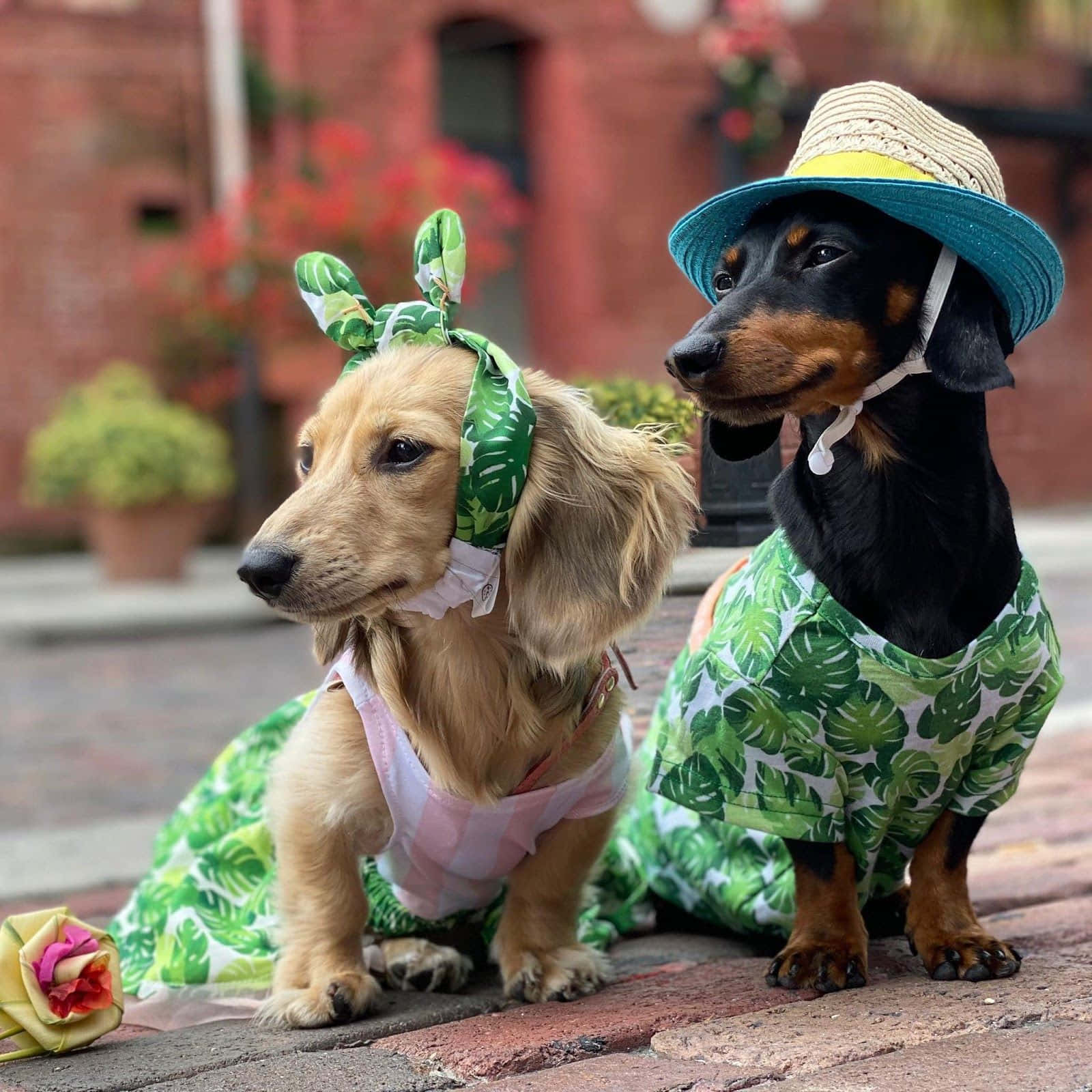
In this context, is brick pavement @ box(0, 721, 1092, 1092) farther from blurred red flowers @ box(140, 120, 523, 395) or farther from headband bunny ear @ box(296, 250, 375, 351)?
blurred red flowers @ box(140, 120, 523, 395)

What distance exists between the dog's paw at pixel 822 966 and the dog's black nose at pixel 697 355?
952 millimetres

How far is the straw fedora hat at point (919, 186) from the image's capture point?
87.1 inches

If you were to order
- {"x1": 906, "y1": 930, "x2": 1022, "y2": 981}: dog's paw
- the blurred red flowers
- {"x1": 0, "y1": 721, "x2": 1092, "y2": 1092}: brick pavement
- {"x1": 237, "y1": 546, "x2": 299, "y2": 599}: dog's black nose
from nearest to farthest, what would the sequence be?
{"x1": 0, "y1": 721, "x2": 1092, "y2": 1092}: brick pavement → {"x1": 237, "y1": 546, "x2": 299, "y2": 599}: dog's black nose → {"x1": 906, "y1": 930, "x2": 1022, "y2": 981}: dog's paw → the blurred red flowers

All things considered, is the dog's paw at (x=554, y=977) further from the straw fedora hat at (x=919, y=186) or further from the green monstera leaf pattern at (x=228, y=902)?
the straw fedora hat at (x=919, y=186)

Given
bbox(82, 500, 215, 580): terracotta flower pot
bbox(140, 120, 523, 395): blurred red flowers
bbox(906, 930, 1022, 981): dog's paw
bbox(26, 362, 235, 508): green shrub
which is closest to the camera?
bbox(906, 930, 1022, 981): dog's paw

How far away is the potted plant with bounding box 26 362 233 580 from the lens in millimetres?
11219

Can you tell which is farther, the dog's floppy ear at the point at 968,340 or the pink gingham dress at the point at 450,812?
the pink gingham dress at the point at 450,812

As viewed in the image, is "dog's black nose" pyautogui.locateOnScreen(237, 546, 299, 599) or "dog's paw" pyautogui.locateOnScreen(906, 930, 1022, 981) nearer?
"dog's black nose" pyautogui.locateOnScreen(237, 546, 299, 599)

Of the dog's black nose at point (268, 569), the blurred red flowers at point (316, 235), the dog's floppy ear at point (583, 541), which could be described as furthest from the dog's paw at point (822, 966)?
the blurred red flowers at point (316, 235)

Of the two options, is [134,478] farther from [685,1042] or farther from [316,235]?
[685,1042]

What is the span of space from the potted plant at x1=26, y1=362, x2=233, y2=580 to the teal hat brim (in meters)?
9.32

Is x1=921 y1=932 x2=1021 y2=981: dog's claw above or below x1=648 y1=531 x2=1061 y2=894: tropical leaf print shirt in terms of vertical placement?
below

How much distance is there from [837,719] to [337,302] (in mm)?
1020

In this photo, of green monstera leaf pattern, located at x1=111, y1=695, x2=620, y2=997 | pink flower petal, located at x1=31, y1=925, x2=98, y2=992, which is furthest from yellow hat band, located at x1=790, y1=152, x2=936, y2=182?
pink flower petal, located at x1=31, y1=925, x2=98, y2=992
